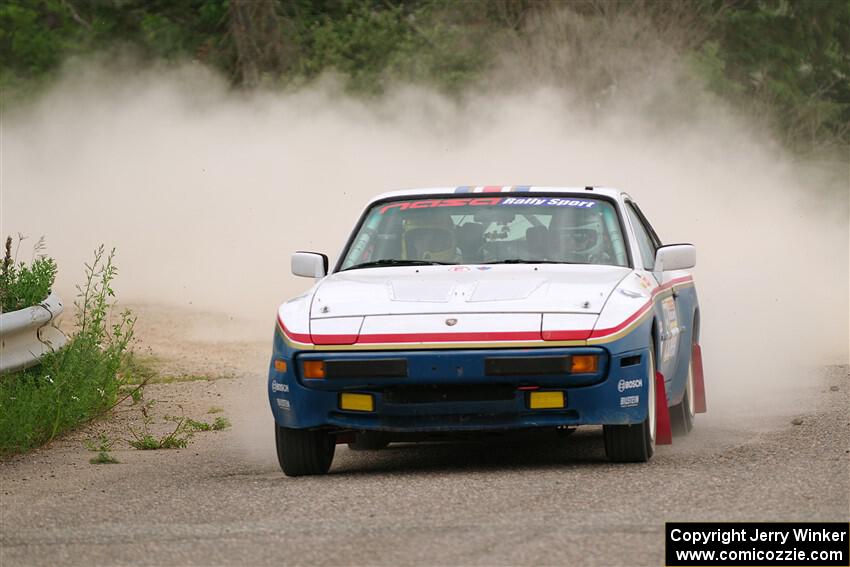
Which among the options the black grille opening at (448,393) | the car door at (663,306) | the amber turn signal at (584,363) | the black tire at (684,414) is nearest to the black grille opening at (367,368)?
the black grille opening at (448,393)

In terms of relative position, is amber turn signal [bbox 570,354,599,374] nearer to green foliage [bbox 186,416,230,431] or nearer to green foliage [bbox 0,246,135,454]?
green foliage [bbox 0,246,135,454]

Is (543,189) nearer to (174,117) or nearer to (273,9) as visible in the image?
(174,117)

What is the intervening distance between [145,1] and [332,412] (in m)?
30.4

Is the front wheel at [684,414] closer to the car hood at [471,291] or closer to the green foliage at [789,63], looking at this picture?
the car hood at [471,291]

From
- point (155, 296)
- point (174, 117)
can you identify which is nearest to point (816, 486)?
point (155, 296)

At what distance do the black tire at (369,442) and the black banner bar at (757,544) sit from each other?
277 cm

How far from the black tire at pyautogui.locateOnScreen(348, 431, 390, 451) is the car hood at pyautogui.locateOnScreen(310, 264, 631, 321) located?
2.53 feet

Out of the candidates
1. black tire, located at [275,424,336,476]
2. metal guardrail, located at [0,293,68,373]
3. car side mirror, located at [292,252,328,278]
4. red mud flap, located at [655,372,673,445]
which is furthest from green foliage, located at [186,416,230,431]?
red mud flap, located at [655,372,673,445]

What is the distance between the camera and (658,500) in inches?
267

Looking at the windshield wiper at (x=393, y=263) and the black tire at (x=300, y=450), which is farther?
the windshield wiper at (x=393, y=263)

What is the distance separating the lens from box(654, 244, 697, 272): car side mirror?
9.06m

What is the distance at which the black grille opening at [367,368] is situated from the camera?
7703mm

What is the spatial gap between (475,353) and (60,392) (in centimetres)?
355

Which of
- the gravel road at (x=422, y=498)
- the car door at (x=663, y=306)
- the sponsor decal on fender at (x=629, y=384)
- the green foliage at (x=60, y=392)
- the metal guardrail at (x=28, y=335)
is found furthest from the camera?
the metal guardrail at (x=28, y=335)
